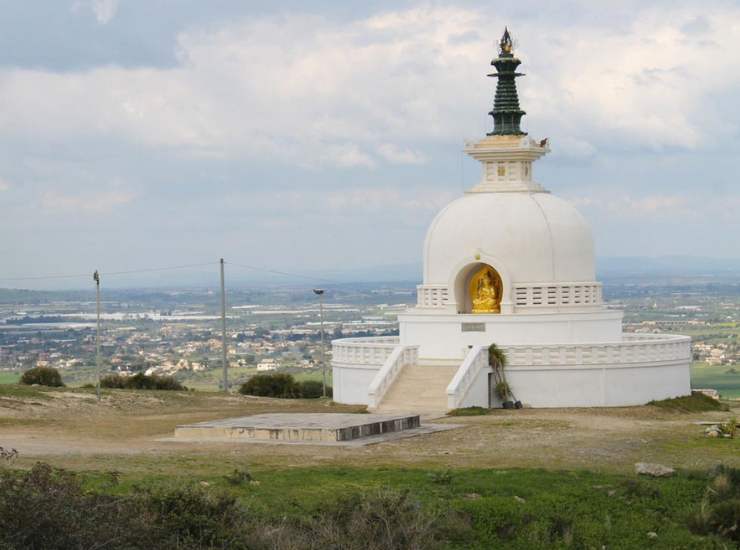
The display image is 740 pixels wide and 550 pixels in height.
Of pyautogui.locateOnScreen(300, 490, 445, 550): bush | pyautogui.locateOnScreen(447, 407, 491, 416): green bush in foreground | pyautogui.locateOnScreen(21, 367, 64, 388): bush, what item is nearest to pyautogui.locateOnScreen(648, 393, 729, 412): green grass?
pyautogui.locateOnScreen(447, 407, 491, 416): green bush in foreground

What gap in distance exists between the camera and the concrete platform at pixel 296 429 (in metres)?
28.8

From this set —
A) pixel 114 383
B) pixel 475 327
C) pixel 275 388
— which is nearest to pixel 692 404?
pixel 475 327

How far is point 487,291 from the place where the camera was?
135 feet

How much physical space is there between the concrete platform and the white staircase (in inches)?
204

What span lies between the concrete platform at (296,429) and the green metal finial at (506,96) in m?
14.3

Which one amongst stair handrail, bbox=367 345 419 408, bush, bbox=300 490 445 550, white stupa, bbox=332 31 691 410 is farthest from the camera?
Answer: white stupa, bbox=332 31 691 410

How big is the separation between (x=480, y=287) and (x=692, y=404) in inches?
249

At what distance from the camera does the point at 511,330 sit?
130 feet

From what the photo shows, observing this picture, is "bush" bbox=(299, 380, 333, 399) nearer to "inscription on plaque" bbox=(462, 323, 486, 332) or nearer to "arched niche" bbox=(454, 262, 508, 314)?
"arched niche" bbox=(454, 262, 508, 314)

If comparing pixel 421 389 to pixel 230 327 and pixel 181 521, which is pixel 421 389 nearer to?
pixel 181 521

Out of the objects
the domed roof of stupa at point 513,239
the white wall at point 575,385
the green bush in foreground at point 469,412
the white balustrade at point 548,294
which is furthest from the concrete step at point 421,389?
the domed roof of stupa at point 513,239

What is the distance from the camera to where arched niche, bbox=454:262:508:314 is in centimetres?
4103

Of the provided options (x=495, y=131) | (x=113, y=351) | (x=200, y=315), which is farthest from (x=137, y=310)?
(x=495, y=131)

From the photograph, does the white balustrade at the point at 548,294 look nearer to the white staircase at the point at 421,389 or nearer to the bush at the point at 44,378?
the white staircase at the point at 421,389
